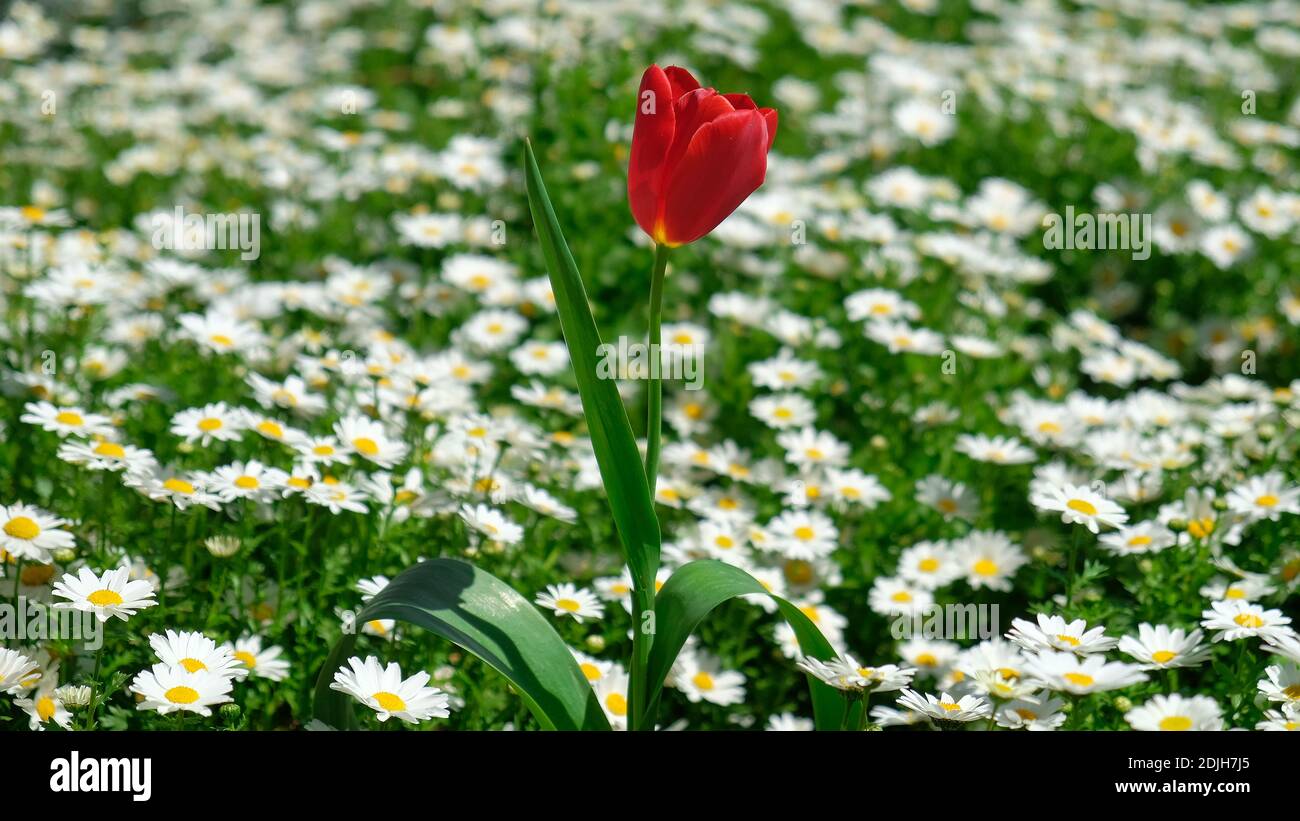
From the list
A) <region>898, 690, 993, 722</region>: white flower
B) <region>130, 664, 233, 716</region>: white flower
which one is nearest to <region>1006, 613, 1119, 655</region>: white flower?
<region>898, 690, 993, 722</region>: white flower

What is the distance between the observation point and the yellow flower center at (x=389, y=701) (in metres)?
1.76

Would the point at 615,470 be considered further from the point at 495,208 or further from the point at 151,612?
the point at 495,208

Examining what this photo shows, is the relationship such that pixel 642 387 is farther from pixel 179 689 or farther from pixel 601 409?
pixel 179 689

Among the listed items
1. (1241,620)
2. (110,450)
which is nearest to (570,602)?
(110,450)

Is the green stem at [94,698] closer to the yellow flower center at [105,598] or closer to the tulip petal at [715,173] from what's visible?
the yellow flower center at [105,598]

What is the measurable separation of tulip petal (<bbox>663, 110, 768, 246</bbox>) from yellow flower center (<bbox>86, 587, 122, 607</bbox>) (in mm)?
1027

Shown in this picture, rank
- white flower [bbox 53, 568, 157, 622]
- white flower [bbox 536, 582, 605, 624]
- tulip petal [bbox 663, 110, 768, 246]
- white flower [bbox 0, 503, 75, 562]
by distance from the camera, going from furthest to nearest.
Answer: white flower [bbox 536, 582, 605, 624]
white flower [bbox 0, 503, 75, 562]
white flower [bbox 53, 568, 157, 622]
tulip petal [bbox 663, 110, 768, 246]

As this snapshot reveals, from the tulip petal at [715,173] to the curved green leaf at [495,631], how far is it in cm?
60

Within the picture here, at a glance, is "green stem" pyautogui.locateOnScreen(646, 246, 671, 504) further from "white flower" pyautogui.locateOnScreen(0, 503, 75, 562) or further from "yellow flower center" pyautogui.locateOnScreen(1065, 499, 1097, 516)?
"white flower" pyautogui.locateOnScreen(0, 503, 75, 562)

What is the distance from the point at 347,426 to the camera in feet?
8.21

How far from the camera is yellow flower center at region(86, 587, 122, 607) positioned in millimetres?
1871

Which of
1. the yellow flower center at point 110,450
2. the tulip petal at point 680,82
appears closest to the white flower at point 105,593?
the yellow flower center at point 110,450

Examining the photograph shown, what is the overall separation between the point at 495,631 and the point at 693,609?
0.29 meters

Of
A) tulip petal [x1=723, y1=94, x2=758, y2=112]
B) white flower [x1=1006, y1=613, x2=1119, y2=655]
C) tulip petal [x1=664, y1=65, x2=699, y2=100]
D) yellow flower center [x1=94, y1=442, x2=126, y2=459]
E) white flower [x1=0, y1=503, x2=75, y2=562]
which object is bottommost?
white flower [x1=1006, y1=613, x2=1119, y2=655]
